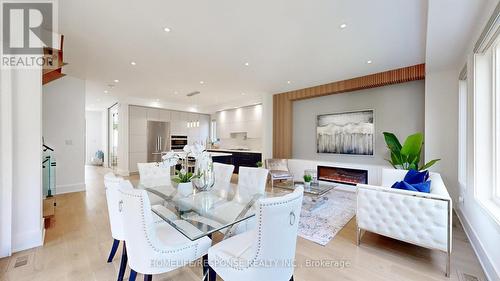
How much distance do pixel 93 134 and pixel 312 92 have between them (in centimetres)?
1020

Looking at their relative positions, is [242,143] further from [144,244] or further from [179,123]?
[144,244]

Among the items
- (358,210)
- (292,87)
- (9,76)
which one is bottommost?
(358,210)

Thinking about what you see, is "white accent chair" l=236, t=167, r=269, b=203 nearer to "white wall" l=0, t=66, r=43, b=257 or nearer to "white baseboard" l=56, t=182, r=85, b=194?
"white wall" l=0, t=66, r=43, b=257

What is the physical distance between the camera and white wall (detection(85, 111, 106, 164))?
9734 mm

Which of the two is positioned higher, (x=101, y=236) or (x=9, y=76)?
(x=9, y=76)

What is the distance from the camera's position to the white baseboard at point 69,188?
4.64 meters

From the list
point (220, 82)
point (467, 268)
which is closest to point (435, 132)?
point (467, 268)

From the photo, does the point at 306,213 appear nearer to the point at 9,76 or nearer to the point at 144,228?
the point at 144,228

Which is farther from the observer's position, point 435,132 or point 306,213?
point 435,132

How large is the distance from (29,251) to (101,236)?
0.64m

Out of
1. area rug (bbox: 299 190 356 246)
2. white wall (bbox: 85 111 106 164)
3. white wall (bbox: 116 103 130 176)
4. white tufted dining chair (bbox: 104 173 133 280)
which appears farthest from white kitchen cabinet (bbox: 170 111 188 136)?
Answer: white tufted dining chair (bbox: 104 173 133 280)

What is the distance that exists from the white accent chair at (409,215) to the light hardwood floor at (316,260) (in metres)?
0.21

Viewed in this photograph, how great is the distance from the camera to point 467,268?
1.99 m

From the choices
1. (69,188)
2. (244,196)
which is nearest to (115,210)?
(244,196)
